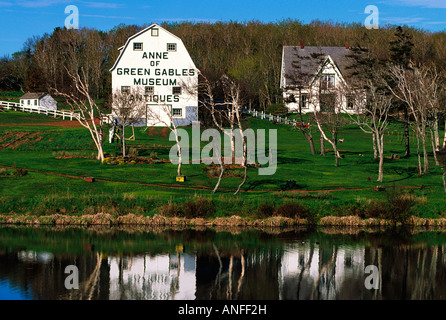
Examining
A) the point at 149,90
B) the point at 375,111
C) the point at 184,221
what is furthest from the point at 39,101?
the point at 184,221

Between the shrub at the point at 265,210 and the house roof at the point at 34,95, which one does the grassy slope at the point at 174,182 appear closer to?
the shrub at the point at 265,210

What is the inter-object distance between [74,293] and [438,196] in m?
28.8

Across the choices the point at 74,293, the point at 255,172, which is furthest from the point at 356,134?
the point at 74,293

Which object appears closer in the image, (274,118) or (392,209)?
(392,209)

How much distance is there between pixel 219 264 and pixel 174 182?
1741cm

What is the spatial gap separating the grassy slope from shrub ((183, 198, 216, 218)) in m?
0.65

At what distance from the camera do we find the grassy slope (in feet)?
138

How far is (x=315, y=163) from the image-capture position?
191ft

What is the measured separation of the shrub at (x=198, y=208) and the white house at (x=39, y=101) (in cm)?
6955

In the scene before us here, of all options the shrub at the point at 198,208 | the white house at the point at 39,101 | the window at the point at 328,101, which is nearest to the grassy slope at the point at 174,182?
the shrub at the point at 198,208

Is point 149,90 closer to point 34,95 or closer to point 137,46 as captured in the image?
point 137,46

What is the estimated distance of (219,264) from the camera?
31.4 m

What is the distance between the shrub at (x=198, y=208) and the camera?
40.6 m
